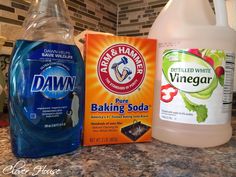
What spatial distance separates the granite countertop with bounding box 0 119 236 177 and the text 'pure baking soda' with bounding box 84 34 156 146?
0.03 m

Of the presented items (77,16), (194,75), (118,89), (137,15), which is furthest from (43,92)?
(137,15)

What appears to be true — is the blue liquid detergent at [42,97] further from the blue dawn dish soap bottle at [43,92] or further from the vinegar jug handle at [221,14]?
the vinegar jug handle at [221,14]

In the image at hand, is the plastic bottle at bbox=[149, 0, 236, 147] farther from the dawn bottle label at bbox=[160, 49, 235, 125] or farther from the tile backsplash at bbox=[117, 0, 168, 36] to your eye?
the tile backsplash at bbox=[117, 0, 168, 36]

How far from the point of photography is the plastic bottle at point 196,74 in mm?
426

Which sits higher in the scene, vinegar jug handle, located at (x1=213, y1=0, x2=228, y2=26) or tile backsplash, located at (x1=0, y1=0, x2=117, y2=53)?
tile backsplash, located at (x1=0, y1=0, x2=117, y2=53)

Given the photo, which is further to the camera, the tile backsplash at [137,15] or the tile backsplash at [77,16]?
the tile backsplash at [137,15]

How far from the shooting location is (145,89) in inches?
18.2

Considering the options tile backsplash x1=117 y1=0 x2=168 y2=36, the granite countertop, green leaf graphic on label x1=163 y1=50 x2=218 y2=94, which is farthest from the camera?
tile backsplash x1=117 y1=0 x2=168 y2=36

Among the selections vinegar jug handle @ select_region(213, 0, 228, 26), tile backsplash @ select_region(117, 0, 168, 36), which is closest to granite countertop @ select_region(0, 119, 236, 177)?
vinegar jug handle @ select_region(213, 0, 228, 26)

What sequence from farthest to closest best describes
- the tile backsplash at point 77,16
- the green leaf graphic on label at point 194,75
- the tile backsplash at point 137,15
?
the tile backsplash at point 137,15
the tile backsplash at point 77,16
the green leaf graphic on label at point 194,75

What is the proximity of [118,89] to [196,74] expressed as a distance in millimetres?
156

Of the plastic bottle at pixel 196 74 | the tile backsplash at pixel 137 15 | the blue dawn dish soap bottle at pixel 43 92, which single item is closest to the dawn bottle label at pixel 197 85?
the plastic bottle at pixel 196 74

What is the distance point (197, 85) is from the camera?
425mm

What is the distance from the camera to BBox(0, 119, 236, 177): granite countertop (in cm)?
32
